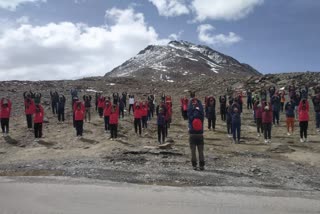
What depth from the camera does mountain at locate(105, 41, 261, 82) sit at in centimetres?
14412

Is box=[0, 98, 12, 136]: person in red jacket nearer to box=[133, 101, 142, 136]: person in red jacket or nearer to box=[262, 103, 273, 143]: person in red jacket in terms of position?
box=[133, 101, 142, 136]: person in red jacket

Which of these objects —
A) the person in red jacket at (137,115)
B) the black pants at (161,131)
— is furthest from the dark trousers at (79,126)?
the black pants at (161,131)

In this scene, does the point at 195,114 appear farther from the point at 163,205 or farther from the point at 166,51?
the point at 166,51

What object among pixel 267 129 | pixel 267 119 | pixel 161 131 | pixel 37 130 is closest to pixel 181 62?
pixel 37 130

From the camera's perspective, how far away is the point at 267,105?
765 inches

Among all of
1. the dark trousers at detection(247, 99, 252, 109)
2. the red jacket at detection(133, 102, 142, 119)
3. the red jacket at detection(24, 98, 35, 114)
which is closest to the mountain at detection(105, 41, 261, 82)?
the dark trousers at detection(247, 99, 252, 109)

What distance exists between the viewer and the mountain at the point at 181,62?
473 feet

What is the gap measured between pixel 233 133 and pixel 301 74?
105 ft

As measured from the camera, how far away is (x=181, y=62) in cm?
15675

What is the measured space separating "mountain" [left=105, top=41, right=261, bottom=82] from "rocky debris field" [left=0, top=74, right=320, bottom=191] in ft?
354

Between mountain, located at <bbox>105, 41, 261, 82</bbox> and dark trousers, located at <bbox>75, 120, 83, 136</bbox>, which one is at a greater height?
mountain, located at <bbox>105, 41, 261, 82</bbox>

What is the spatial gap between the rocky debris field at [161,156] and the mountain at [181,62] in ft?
354

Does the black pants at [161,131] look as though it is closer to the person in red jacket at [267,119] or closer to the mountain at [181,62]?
the person in red jacket at [267,119]

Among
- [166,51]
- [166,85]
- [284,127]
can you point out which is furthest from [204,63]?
[284,127]
